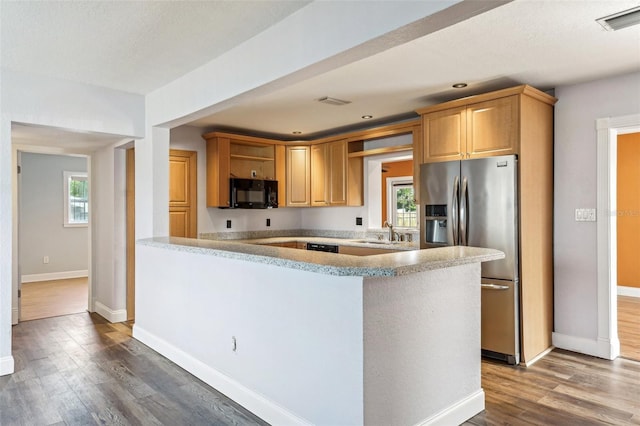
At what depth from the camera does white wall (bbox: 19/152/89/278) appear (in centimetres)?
696

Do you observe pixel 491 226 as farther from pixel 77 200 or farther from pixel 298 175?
pixel 77 200

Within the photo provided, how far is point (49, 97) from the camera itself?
3441 mm

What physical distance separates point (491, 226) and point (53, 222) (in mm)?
7048

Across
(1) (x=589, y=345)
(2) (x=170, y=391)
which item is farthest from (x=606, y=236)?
(2) (x=170, y=391)

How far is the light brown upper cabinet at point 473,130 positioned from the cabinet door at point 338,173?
1.55 m

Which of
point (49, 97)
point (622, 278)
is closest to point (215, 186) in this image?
point (49, 97)

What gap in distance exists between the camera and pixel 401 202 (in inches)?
311

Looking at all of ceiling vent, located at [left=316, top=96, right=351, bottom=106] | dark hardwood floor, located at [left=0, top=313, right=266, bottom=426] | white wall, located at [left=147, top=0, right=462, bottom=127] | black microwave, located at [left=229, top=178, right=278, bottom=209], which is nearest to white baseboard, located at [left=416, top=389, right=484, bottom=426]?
dark hardwood floor, located at [left=0, top=313, right=266, bottom=426]

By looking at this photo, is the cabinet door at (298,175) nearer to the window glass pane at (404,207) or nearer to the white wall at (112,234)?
the white wall at (112,234)

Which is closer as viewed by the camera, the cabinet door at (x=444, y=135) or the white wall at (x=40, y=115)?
the white wall at (x=40, y=115)

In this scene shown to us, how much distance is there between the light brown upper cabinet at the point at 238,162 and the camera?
5191mm

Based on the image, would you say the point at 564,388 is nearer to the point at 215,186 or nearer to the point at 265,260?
the point at 265,260

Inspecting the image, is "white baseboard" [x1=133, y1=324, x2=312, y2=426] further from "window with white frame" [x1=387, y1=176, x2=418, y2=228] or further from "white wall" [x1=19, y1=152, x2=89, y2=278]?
"window with white frame" [x1=387, y1=176, x2=418, y2=228]

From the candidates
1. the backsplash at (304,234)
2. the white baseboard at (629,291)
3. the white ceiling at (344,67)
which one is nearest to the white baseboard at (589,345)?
the backsplash at (304,234)
